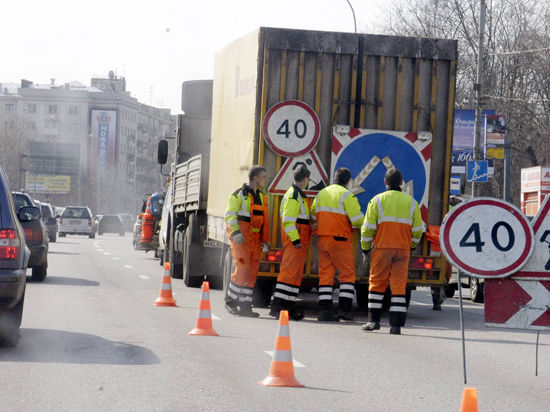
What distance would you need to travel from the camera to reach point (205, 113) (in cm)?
2284

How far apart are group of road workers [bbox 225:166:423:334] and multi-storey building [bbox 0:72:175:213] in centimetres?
11722

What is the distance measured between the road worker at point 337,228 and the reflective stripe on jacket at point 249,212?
0.69 meters

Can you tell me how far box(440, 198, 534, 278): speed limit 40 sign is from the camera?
9055 millimetres

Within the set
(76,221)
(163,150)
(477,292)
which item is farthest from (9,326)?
(76,221)

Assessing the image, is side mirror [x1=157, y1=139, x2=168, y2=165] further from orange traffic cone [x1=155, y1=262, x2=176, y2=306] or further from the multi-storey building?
the multi-storey building

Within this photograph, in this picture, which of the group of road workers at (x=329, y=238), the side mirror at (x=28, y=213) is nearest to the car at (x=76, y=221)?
the group of road workers at (x=329, y=238)

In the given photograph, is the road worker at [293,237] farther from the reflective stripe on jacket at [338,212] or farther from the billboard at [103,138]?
the billboard at [103,138]

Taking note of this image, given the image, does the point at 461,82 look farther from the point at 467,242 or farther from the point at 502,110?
the point at 467,242

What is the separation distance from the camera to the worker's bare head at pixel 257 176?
14.3 meters

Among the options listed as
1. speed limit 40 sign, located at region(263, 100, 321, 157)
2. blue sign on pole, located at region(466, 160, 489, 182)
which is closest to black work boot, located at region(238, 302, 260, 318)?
speed limit 40 sign, located at region(263, 100, 321, 157)

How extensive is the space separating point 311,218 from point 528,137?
3688 centimetres

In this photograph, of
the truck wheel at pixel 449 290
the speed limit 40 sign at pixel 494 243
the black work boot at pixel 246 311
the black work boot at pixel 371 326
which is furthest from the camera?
the truck wheel at pixel 449 290

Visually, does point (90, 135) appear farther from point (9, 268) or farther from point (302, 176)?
point (9, 268)

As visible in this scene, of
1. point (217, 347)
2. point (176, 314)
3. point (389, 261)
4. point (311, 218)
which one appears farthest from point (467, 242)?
point (176, 314)
